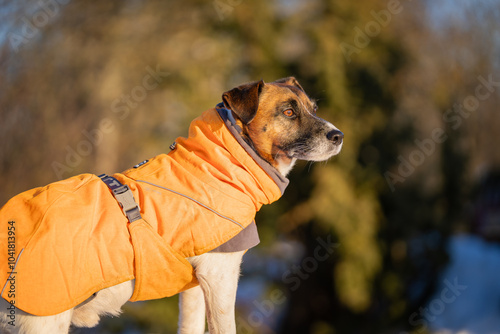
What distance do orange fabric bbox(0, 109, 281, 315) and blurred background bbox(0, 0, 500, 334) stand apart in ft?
23.9

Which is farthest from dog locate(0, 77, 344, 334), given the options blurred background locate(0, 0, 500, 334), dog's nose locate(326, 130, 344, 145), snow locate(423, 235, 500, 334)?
snow locate(423, 235, 500, 334)

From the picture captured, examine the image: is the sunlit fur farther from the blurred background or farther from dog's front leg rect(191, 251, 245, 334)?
the blurred background

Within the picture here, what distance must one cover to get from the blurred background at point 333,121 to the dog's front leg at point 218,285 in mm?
7497

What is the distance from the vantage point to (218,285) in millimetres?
2988

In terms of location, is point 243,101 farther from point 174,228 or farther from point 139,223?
point 139,223

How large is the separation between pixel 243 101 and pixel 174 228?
1141 millimetres

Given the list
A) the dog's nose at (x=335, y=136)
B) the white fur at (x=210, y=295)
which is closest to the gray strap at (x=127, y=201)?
the white fur at (x=210, y=295)

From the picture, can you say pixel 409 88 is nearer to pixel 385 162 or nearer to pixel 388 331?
pixel 385 162

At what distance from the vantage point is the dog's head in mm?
3309

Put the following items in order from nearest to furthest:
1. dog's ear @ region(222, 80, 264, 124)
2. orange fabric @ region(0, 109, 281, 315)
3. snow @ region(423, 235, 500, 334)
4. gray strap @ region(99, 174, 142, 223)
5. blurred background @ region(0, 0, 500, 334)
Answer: orange fabric @ region(0, 109, 281, 315) → gray strap @ region(99, 174, 142, 223) → dog's ear @ region(222, 80, 264, 124) → blurred background @ region(0, 0, 500, 334) → snow @ region(423, 235, 500, 334)

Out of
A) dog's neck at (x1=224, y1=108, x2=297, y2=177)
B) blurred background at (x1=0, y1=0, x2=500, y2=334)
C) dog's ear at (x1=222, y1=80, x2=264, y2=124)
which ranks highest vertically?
dog's ear at (x1=222, y1=80, x2=264, y2=124)

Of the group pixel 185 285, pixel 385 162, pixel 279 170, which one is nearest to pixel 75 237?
pixel 185 285

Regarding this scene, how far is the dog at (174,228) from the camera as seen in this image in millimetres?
2514

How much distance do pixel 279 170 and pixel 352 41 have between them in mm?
9542
